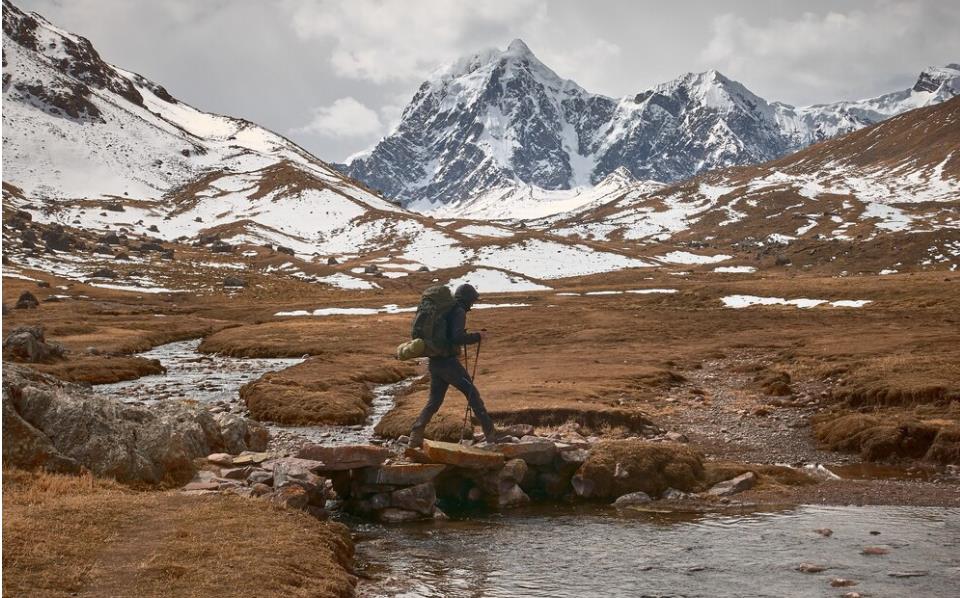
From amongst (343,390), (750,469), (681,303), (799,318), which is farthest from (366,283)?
(750,469)

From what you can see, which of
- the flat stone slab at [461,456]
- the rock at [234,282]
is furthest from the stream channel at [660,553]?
the rock at [234,282]

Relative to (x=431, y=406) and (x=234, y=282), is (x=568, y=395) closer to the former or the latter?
(x=431, y=406)

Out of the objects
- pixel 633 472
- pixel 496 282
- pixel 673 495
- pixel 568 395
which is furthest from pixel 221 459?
pixel 496 282

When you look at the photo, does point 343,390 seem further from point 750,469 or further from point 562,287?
point 562,287

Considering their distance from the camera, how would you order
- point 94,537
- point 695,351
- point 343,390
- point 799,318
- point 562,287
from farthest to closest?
1. point 562,287
2. point 799,318
3. point 695,351
4. point 343,390
5. point 94,537

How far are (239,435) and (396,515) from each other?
8562mm

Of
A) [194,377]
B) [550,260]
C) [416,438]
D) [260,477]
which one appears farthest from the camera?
[550,260]

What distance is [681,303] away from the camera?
101m

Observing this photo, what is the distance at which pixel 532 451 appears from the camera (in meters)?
21.7

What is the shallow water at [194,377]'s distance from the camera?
138 ft

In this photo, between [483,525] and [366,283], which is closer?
[483,525]

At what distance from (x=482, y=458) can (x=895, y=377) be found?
22.9 meters

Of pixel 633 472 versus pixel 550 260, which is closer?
pixel 633 472

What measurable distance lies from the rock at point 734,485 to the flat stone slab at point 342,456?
9.51 metres
